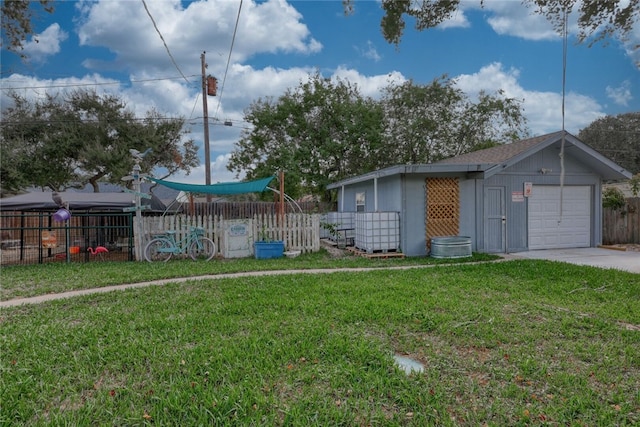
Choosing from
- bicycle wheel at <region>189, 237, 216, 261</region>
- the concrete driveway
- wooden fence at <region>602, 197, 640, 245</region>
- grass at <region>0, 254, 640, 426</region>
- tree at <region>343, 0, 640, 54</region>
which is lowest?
grass at <region>0, 254, 640, 426</region>

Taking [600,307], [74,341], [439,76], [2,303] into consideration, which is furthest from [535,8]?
[439,76]

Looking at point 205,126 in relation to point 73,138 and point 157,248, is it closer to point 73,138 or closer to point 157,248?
point 73,138

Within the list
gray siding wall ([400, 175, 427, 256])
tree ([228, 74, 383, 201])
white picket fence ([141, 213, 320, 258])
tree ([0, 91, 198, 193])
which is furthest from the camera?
tree ([228, 74, 383, 201])

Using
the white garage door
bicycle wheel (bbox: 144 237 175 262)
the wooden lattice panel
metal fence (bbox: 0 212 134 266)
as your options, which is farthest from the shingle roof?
metal fence (bbox: 0 212 134 266)

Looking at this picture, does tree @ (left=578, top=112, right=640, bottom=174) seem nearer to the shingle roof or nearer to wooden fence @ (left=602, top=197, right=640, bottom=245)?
wooden fence @ (left=602, top=197, right=640, bottom=245)

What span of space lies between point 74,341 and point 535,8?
799 centimetres

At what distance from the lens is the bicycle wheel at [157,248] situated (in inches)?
375

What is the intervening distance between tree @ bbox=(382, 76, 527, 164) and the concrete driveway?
12.1 meters

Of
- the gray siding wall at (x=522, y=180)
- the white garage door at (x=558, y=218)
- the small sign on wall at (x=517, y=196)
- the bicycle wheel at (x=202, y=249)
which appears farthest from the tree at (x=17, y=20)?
the white garage door at (x=558, y=218)

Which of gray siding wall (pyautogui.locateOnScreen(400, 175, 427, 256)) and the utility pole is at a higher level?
the utility pole

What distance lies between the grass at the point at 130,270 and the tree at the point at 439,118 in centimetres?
1290

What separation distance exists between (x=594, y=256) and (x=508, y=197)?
250cm

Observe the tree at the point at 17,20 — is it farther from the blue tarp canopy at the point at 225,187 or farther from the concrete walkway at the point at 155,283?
the blue tarp canopy at the point at 225,187

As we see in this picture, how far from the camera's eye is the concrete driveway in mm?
8016
